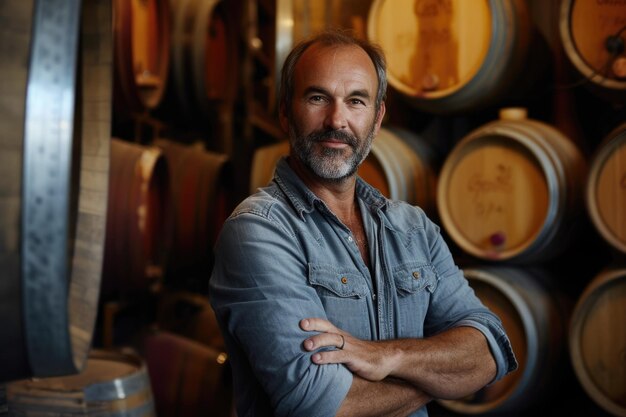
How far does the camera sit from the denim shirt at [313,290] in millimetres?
1669

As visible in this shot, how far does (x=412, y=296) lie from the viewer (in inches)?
78.8

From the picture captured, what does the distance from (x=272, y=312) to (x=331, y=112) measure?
57 cm

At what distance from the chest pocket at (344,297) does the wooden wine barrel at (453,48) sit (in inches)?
63.9

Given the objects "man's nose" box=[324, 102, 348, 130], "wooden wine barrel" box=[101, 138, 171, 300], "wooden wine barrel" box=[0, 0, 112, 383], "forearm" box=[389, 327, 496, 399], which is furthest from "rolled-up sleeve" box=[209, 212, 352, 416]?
"wooden wine barrel" box=[101, 138, 171, 300]

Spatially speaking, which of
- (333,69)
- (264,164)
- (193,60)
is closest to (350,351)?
(333,69)

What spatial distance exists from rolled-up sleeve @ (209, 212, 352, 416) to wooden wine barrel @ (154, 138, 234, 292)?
2802 mm

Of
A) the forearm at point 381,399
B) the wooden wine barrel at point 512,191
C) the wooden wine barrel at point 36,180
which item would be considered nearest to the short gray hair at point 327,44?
the forearm at point 381,399

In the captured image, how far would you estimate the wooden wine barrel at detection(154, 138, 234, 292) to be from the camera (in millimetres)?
4660

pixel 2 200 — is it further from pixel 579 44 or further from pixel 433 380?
pixel 579 44

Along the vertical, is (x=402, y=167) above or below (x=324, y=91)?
below

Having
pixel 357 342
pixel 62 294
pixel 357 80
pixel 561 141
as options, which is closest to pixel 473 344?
pixel 357 342

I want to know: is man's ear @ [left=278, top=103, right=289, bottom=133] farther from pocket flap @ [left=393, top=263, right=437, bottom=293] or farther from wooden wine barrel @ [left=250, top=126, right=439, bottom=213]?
wooden wine barrel @ [left=250, top=126, right=439, bottom=213]

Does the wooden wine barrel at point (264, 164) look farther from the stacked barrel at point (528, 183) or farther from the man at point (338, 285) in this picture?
the man at point (338, 285)

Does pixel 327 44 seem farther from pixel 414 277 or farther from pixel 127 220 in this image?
pixel 127 220
